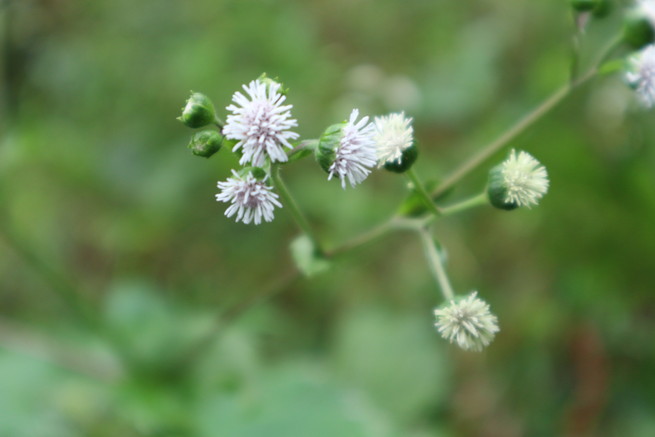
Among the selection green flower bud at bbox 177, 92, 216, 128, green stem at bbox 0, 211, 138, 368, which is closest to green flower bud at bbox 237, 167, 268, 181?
green flower bud at bbox 177, 92, 216, 128

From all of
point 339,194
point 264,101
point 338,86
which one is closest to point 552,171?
point 339,194

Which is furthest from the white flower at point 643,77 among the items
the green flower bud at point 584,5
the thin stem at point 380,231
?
the thin stem at point 380,231

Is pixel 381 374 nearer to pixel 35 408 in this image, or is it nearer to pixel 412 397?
pixel 412 397

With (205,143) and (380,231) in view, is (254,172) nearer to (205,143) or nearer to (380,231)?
(205,143)

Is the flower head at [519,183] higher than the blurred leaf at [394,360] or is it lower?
lower

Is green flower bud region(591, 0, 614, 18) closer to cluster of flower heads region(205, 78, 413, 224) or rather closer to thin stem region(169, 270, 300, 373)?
cluster of flower heads region(205, 78, 413, 224)

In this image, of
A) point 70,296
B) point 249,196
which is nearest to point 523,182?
point 249,196

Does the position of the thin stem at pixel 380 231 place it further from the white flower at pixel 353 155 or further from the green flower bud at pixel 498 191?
the white flower at pixel 353 155
